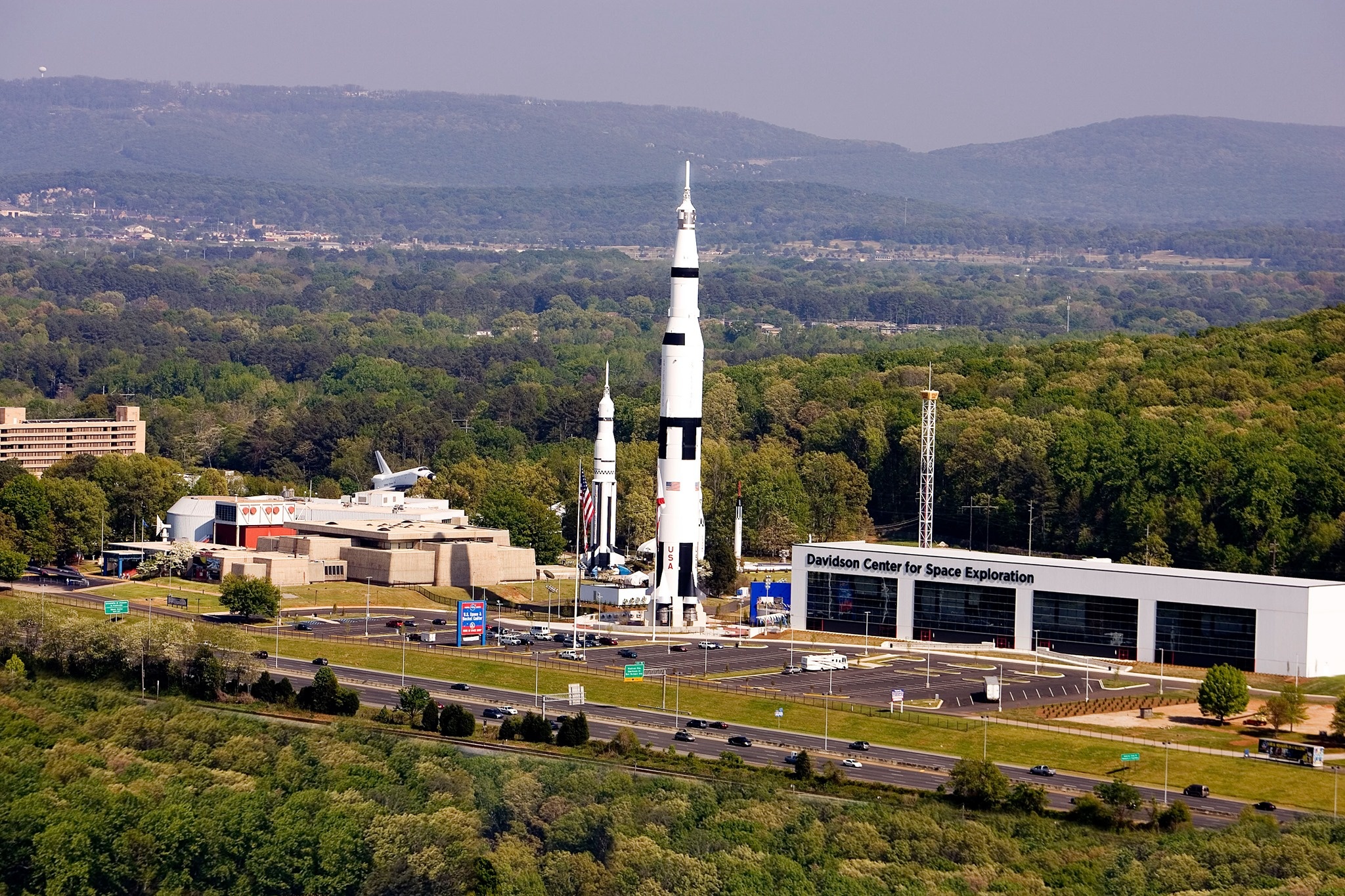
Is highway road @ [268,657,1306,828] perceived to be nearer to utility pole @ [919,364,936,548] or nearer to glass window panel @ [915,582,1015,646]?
glass window panel @ [915,582,1015,646]

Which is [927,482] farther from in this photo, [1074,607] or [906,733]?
[906,733]

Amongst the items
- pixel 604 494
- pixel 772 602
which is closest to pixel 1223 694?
pixel 772 602

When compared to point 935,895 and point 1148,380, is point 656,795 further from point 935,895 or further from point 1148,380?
point 1148,380

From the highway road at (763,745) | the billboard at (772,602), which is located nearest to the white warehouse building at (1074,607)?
the billboard at (772,602)

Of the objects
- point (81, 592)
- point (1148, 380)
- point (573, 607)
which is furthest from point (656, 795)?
point (1148, 380)

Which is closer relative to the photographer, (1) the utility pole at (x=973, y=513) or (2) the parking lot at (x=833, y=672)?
(2) the parking lot at (x=833, y=672)

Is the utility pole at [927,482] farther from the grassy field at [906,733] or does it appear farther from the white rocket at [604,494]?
the grassy field at [906,733]
